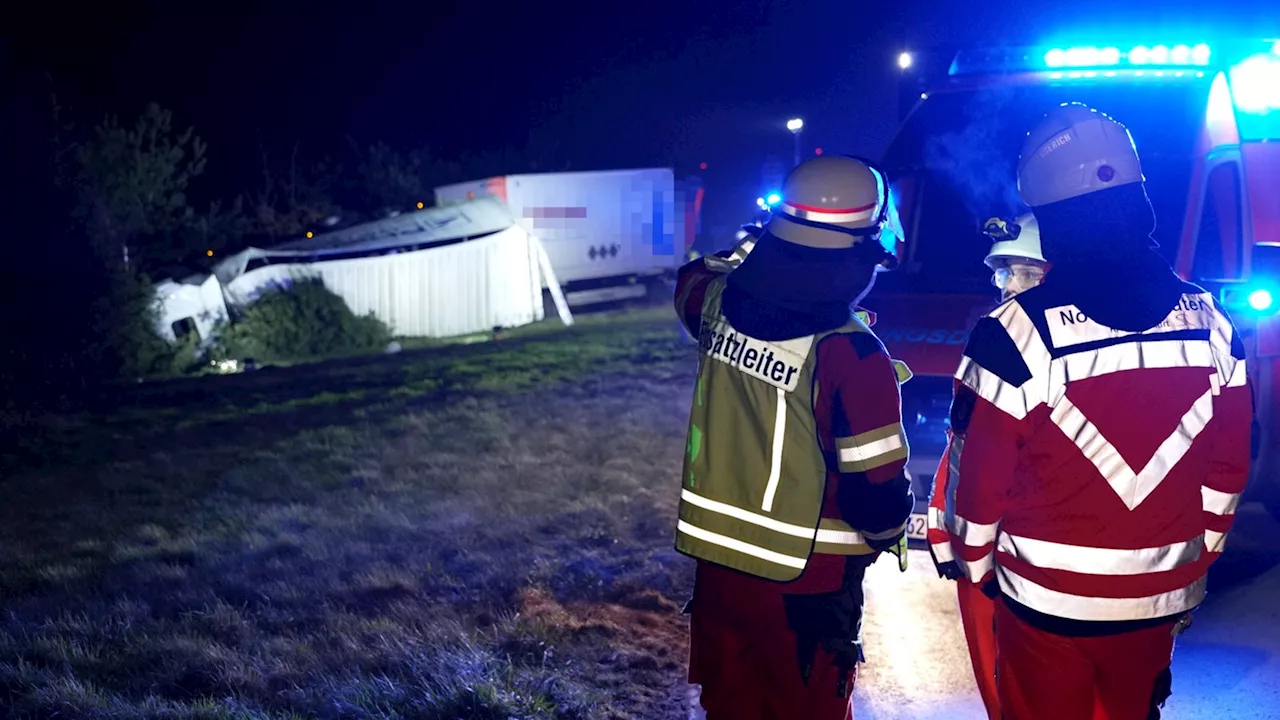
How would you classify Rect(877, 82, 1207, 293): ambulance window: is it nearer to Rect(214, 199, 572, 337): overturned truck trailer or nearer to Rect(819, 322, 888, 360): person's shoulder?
Rect(819, 322, 888, 360): person's shoulder

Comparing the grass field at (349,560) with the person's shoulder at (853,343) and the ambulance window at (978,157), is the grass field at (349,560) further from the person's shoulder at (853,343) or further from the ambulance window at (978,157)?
the ambulance window at (978,157)

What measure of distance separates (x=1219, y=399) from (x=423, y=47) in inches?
1206

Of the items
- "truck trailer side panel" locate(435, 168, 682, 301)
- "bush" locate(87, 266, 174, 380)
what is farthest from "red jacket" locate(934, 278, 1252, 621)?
"truck trailer side panel" locate(435, 168, 682, 301)

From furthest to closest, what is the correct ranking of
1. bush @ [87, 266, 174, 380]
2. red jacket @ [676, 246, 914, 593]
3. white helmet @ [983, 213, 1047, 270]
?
bush @ [87, 266, 174, 380], white helmet @ [983, 213, 1047, 270], red jacket @ [676, 246, 914, 593]

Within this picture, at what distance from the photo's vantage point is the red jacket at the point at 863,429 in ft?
7.53

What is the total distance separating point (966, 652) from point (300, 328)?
11021mm

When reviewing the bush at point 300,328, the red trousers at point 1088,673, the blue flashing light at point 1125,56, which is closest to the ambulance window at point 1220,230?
the blue flashing light at point 1125,56

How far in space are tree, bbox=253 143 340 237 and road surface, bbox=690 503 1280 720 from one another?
15157mm

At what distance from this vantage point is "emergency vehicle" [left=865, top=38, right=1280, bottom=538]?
170 inches

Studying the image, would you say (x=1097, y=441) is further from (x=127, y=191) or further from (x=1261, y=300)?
(x=127, y=191)

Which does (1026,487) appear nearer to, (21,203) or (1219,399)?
(1219,399)

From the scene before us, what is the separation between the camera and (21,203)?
36.1ft

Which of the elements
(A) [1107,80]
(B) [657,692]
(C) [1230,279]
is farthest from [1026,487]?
(A) [1107,80]

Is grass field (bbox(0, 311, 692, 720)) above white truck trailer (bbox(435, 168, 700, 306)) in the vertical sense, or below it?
below
